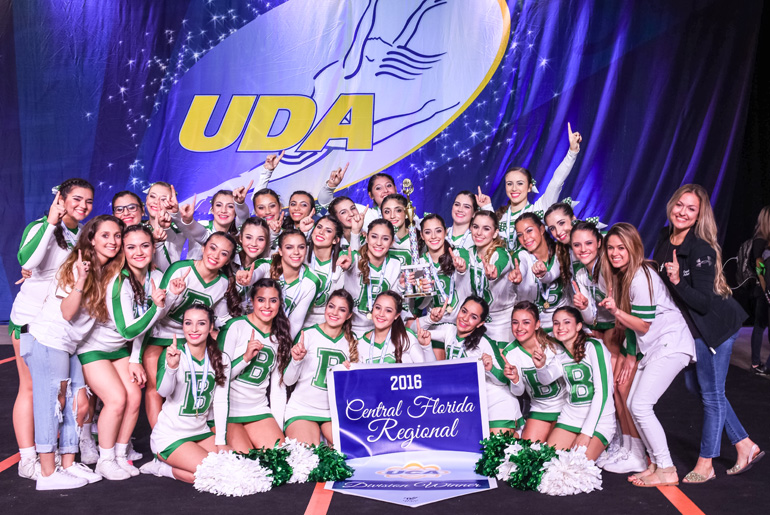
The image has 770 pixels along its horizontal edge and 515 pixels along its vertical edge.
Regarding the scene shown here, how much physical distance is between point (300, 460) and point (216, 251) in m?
1.36

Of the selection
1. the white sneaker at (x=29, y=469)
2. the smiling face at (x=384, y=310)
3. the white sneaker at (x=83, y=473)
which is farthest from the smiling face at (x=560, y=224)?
the white sneaker at (x=29, y=469)

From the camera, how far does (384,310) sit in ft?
14.3

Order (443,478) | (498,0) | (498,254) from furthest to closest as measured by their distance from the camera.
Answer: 1. (498,0)
2. (498,254)
3. (443,478)

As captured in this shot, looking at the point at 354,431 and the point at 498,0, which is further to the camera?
the point at 498,0

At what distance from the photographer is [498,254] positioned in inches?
187

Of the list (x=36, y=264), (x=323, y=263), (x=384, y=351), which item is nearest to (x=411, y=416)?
(x=384, y=351)

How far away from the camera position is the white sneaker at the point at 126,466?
3979mm

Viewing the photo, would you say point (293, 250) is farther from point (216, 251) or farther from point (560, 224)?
point (560, 224)

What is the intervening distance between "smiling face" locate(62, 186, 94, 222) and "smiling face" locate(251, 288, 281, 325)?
3.64 feet

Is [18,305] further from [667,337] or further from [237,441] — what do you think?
[667,337]

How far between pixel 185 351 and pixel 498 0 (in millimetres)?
5945

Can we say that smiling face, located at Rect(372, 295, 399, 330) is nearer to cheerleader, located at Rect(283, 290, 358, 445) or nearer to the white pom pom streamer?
cheerleader, located at Rect(283, 290, 358, 445)

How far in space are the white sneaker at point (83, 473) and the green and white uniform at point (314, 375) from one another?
1.10 metres

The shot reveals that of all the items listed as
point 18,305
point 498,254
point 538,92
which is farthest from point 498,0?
point 18,305
